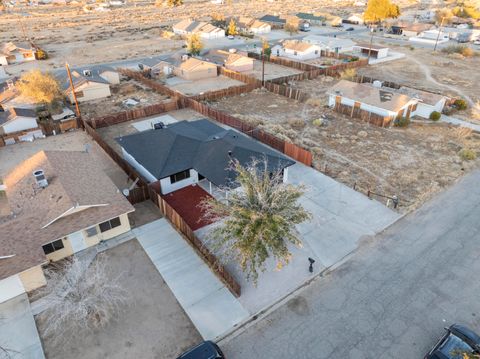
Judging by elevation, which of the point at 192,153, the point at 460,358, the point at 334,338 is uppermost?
the point at 192,153

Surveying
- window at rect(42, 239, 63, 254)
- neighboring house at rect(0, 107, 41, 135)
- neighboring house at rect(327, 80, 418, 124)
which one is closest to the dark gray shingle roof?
window at rect(42, 239, 63, 254)

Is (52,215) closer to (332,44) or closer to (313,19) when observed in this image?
(332,44)

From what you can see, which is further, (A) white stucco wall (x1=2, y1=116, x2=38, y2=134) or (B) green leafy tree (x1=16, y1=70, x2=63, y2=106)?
(B) green leafy tree (x1=16, y1=70, x2=63, y2=106)

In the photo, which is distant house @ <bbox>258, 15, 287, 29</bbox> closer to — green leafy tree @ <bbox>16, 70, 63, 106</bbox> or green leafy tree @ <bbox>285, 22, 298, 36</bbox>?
green leafy tree @ <bbox>285, 22, 298, 36</bbox>

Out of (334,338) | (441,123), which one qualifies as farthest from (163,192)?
(441,123)

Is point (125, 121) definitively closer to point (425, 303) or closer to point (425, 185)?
point (425, 185)

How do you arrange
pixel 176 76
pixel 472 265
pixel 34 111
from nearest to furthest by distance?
1. pixel 472 265
2. pixel 34 111
3. pixel 176 76
